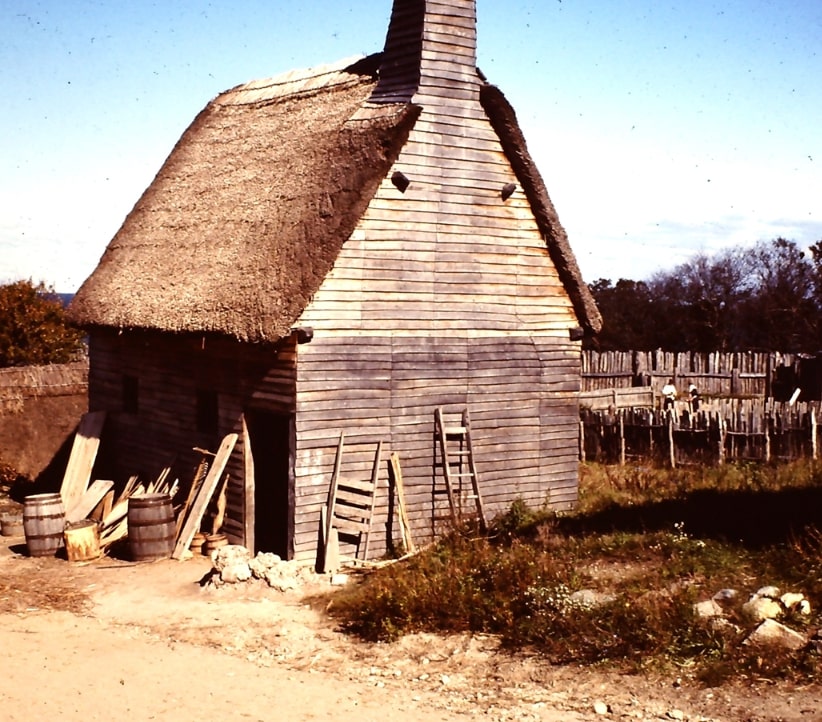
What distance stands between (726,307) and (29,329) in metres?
37.6

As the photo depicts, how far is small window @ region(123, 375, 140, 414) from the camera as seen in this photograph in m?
17.0

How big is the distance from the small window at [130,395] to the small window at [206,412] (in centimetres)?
254

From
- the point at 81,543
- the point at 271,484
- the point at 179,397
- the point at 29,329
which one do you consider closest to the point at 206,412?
the point at 179,397

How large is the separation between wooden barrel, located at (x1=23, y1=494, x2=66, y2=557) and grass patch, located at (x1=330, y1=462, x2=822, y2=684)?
5.05 metres

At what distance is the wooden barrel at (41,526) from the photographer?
13938mm

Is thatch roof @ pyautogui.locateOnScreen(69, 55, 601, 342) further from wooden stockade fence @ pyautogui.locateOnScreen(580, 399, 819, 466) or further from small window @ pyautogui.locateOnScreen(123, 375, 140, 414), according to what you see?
wooden stockade fence @ pyautogui.locateOnScreen(580, 399, 819, 466)

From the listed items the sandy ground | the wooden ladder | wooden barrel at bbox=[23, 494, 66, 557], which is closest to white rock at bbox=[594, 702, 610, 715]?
the sandy ground

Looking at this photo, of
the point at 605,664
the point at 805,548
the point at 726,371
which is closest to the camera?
the point at 605,664

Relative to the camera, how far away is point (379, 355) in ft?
44.1

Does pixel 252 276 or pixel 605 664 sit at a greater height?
pixel 252 276

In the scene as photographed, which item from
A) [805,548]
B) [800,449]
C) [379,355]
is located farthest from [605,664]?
[800,449]

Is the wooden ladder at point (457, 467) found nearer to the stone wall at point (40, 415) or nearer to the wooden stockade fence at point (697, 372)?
the stone wall at point (40, 415)

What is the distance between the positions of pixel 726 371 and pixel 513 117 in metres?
20.9

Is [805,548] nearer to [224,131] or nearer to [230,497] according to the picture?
[230,497]
